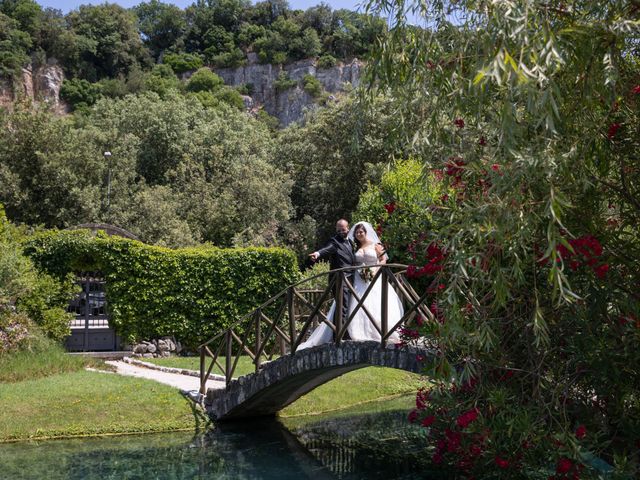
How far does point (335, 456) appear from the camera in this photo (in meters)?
11.3

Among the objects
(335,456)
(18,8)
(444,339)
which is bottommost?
(335,456)

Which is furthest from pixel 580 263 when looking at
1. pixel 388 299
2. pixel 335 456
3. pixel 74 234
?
pixel 74 234

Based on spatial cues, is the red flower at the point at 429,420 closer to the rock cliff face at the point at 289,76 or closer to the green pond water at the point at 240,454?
the green pond water at the point at 240,454

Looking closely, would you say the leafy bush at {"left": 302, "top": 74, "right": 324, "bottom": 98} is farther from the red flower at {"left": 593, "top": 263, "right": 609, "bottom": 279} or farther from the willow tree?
the red flower at {"left": 593, "top": 263, "right": 609, "bottom": 279}

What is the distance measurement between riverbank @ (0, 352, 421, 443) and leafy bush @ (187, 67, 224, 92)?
64.6 meters

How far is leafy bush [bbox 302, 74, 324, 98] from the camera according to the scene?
7669 centimetres

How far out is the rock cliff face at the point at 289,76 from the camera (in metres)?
Result: 77.4

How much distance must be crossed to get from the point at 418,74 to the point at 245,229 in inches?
916

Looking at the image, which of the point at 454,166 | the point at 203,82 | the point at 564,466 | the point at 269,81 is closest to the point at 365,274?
the point at 454,166

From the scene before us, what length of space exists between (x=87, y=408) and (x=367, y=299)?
18.7ft

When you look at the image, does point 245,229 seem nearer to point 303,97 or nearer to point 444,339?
point 444,339

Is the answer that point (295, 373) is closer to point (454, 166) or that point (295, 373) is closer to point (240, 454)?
point (240, 454)

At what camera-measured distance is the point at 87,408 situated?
12.4 meters

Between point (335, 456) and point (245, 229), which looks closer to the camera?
point (335, 456)
